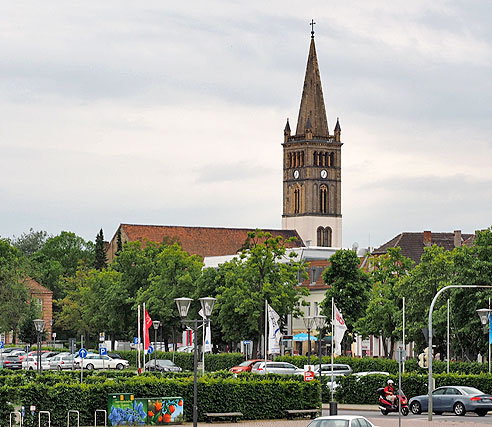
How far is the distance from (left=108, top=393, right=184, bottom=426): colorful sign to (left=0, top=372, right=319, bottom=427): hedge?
0.52 meters

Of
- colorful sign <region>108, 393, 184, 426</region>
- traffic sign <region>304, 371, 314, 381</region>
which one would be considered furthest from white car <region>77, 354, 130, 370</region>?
colorful sign <region>108, 393, 184, 426</region>

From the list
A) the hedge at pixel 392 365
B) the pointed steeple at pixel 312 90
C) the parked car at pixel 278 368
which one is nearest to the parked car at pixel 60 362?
the hedge at pixel 392 365

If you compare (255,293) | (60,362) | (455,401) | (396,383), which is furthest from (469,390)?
(60,362)

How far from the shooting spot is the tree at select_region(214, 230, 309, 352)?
297 feet

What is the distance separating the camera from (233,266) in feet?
313

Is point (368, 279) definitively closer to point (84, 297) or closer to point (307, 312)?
point (307, 312)

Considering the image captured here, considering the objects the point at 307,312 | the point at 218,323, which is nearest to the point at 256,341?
the point at 218,323

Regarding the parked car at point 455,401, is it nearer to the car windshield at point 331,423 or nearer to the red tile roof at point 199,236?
the car windshield at point 331,423

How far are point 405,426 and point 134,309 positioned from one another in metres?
67.0

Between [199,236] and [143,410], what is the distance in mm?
146867

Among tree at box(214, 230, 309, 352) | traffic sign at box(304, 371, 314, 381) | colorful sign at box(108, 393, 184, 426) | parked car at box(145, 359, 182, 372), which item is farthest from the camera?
tree at box(214, 230, 309, 352)

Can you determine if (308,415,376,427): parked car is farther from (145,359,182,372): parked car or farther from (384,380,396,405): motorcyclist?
(145,359,182,372): parked car

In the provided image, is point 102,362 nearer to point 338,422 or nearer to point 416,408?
point 416,408

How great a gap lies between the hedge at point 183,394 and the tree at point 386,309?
33871 mm
